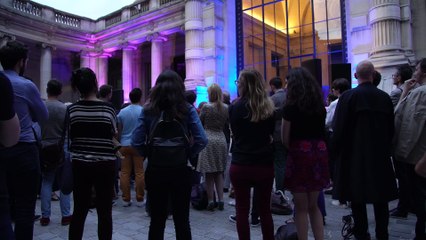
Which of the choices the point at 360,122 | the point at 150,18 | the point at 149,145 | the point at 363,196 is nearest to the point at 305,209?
the point at 363,196

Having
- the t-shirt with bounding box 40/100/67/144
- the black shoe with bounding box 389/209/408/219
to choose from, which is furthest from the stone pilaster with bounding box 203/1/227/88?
the black shoe with bounding box 389/209/408/219

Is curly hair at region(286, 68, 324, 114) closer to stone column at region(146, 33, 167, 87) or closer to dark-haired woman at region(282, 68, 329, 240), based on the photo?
dark-haired woman at region(282, 68, 329, 240)

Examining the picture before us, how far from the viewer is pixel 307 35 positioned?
14.0m

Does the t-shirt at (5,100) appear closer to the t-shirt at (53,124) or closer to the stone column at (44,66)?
the t-shirt at (53,124)

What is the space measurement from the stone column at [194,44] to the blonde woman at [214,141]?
29.9 feet

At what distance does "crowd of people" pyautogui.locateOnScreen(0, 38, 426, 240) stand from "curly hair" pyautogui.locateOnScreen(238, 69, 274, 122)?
0.4 inches

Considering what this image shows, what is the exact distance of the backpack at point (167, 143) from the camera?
2.76m

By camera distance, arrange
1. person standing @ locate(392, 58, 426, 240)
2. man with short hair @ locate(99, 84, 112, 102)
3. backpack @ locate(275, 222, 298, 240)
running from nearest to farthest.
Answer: backpack @ locate(275, 222, 298, 240) < person standing @ locate(392, 58, 426, 240) < man with short hair @ locate(99, 84, 112, 102)

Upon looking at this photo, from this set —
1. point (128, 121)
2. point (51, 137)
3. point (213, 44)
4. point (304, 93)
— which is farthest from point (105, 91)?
point (213, 44)

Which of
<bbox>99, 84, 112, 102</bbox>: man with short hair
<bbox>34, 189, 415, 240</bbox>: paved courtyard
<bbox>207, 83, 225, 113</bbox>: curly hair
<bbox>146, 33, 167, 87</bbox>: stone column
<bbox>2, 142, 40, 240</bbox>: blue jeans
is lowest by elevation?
<bbox>34, 189, 415, 240</bbox>: paved courtyard

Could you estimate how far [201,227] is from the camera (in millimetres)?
4414

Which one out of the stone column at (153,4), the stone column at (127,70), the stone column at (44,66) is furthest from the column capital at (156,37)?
the stone column at (44,66)

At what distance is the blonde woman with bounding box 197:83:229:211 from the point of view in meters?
5.05

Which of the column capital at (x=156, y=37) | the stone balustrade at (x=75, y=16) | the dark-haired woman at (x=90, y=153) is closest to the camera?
the dark-haired woman at (x=90, y=153)
